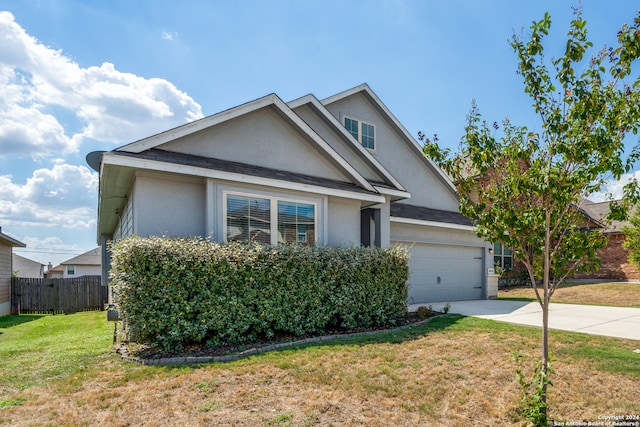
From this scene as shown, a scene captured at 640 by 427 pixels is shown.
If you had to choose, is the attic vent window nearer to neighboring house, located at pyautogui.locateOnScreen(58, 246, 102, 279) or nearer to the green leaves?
the green leaves

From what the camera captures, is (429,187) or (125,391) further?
(429,187)

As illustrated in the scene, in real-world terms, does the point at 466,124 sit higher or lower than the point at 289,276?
higher

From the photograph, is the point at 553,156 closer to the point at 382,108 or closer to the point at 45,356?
the point at 45,356

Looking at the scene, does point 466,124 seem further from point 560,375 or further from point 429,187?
point 429,187

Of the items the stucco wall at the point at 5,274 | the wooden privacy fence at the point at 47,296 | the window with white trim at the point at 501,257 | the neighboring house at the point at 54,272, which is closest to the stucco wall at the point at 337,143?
the window with white trim at the point at 501,257

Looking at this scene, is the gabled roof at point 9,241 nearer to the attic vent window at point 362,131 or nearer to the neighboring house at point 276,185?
the neighboring house at point 276,185

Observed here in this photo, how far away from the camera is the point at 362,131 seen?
583 inches

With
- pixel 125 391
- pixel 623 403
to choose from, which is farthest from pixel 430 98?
pixel 125 391

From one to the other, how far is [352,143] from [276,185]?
4599 millimetres

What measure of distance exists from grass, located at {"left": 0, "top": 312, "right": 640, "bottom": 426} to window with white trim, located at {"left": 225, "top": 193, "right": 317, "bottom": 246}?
289cm

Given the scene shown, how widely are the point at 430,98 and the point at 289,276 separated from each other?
6.64 m

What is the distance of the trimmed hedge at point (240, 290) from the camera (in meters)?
6.46

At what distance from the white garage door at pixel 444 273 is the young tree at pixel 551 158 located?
9.34 m

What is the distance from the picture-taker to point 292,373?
5.42m
